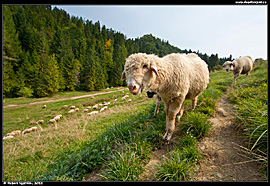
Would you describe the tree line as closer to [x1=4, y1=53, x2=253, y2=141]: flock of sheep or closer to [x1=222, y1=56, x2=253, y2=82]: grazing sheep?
[x1=4, y1=53, x2=253, y2=141]: flock of sheep

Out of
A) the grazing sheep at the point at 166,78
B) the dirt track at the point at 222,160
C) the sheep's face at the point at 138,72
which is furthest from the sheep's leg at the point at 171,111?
the sheep's face at the point at 138,72

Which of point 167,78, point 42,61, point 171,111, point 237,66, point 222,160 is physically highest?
point 42,61

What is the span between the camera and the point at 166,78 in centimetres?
229

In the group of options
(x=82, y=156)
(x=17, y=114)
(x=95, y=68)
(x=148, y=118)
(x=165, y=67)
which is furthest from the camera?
(x=95, y=68)

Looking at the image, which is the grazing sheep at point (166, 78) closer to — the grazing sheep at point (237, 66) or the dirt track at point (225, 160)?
the dirt track at point (225, 160)

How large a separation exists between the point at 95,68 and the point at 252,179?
40.3 m

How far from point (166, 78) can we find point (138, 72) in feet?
2.47

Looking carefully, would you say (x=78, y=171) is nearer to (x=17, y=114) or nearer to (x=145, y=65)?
(x=145, y=65)

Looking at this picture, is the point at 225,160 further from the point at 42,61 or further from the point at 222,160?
the point at 42,61

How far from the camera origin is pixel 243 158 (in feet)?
5.94

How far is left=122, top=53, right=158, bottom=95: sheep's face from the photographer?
1.78 metres

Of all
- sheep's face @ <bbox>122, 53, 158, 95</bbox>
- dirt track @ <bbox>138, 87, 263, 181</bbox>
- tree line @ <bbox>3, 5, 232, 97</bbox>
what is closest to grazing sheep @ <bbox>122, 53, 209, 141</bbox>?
sheep's face @ <bbox>122, 53, 158, 95</bbox>

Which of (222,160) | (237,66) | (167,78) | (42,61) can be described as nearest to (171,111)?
(167,78)
